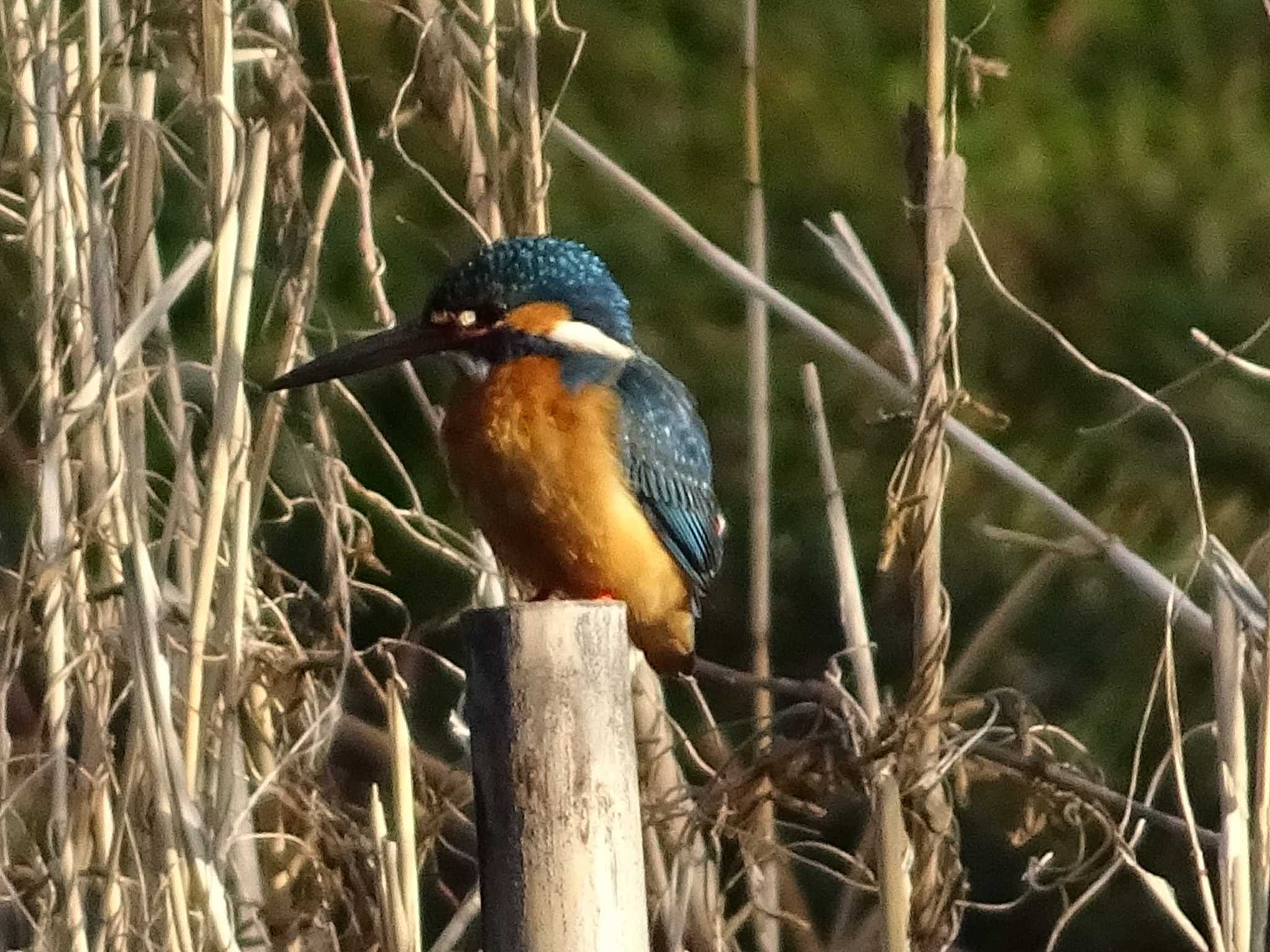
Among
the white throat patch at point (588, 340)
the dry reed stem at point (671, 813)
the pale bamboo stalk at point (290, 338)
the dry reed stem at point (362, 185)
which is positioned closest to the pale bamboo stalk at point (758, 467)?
the dry reed stem at point (671, 813)

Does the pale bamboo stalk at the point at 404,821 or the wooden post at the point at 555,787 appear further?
the pale bamboo stalk at the point at 404,821

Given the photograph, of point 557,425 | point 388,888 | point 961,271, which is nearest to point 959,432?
point 557,425

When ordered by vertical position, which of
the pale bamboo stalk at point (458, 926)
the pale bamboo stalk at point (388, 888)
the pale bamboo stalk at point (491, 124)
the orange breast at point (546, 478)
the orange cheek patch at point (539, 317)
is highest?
the pale bamboo stalk at point (491, 124)

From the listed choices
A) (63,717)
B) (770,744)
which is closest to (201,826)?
(63,717)

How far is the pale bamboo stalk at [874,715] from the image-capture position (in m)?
2.09

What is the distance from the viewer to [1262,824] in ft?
6.41

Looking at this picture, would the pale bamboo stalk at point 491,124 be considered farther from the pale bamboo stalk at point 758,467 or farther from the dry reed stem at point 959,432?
the pale bamboo stalk at point 758,467

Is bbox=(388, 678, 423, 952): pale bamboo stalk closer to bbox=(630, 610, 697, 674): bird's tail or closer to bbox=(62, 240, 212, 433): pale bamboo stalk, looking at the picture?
bbox=(62, 240, 212, 433): pale bamboo stalk

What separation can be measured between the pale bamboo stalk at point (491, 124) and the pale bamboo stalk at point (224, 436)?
35 centimetres

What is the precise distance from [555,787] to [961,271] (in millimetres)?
2370

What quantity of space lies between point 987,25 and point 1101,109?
25 centimetres

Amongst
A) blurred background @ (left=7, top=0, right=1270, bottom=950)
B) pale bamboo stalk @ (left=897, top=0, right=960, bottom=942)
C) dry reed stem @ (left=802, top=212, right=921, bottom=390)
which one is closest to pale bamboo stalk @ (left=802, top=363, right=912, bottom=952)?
pale bamboo stalk @ (left=897, top=0, right=960, bottom=942)

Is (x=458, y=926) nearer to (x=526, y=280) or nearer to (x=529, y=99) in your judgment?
(x=526, y=280)

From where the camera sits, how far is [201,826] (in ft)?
6.75
